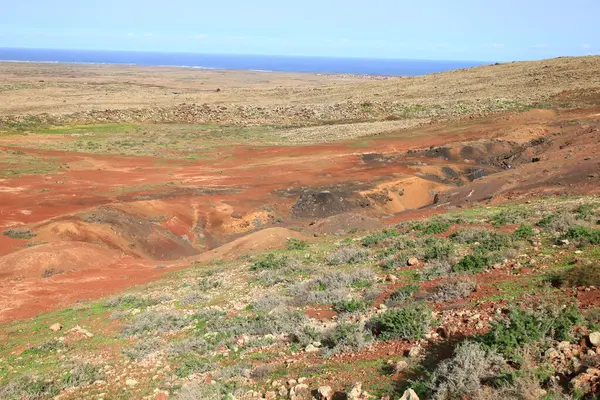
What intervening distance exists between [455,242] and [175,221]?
14472 mm

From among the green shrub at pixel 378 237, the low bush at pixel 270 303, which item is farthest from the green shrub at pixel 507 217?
the low bush at pixel 270 303

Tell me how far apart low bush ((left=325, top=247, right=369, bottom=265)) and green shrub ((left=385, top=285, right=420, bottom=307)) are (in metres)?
3.54

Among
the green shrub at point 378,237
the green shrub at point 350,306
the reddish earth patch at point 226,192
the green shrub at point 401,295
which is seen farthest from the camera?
the reddish earth patch at point 226,192

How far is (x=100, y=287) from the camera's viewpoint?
1555 centimetres

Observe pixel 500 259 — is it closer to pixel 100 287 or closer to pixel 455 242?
pixel 455 242

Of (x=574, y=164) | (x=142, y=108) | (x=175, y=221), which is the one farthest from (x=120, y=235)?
(x=142, y=108)

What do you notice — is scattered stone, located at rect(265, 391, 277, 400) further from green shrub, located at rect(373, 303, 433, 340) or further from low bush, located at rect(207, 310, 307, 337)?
low bush, located at rect(207, 310, 307, 337)

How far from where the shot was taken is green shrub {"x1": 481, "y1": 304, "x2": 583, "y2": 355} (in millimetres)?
6379

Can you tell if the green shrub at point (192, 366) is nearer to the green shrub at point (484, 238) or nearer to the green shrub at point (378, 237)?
the green shrub at point (484, 238)

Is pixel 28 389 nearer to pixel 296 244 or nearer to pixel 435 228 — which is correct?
pixel 296 244

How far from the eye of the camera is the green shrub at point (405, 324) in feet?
25.2

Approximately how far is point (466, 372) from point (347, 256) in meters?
8.17

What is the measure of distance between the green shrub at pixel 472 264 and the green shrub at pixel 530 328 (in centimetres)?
336

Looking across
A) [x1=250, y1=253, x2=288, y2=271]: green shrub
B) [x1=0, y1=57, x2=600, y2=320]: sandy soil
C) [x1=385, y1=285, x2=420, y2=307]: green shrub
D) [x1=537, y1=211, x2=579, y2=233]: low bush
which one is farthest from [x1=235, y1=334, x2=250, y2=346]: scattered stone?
[x1=537, y1=211, x2=579, y2=233]: low bush
